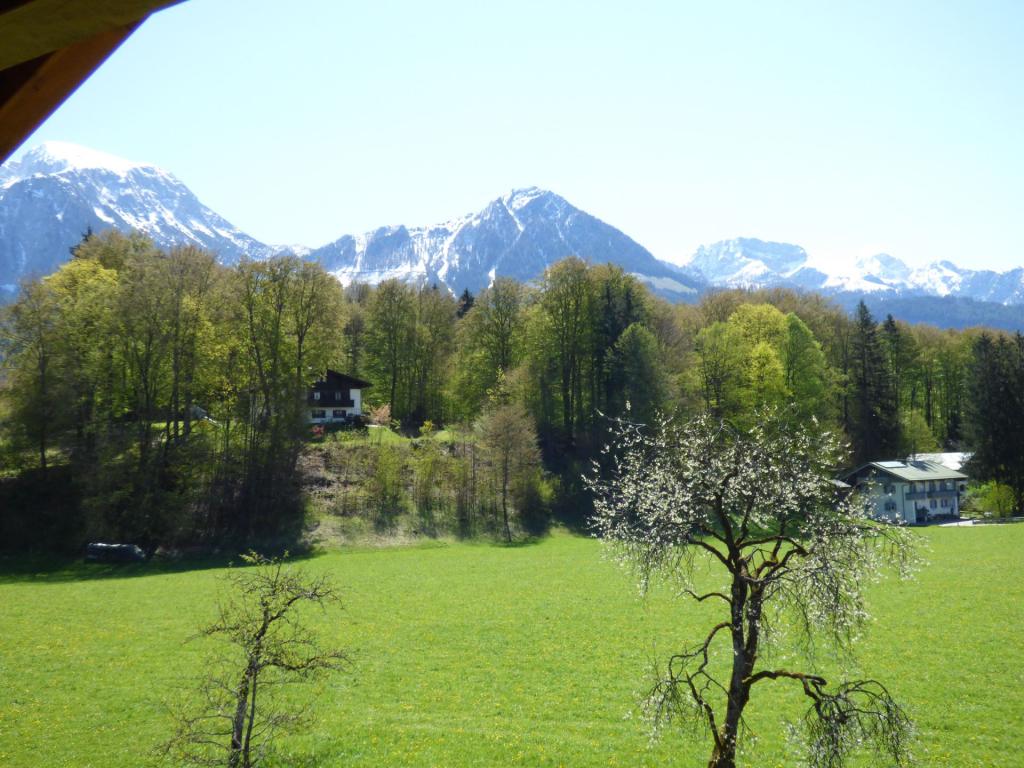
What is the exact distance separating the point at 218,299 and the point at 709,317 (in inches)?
1894

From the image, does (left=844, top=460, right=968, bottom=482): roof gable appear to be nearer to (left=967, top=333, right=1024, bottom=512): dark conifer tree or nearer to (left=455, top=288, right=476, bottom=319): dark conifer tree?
(left=967, top=333, right=1024, bottom=512): dark conifer tree

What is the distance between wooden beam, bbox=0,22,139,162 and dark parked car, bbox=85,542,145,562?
42249mm

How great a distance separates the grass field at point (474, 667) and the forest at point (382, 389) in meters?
7.38

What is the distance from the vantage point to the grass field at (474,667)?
15.3m

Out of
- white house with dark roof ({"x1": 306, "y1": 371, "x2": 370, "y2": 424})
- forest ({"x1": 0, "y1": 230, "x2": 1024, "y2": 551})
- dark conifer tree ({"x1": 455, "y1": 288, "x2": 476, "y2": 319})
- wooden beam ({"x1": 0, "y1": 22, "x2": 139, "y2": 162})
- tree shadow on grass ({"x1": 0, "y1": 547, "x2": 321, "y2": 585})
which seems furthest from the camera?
dark conifer tree ({"x1": 455, "y1": 288, "x2": 476, "y2": 319})

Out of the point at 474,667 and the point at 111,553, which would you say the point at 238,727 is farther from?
the point at 111,553

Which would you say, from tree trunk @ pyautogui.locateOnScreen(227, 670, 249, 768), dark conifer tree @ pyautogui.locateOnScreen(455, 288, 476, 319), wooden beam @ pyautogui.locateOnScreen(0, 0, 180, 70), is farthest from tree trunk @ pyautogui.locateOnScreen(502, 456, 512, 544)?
wooden beam @ pyautogui.locateOnScreen(0, 0, 180, 70)

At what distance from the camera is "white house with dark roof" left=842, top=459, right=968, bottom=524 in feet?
204

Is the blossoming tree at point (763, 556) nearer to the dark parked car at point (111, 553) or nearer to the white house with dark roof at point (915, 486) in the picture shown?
the dark parked car at point (111, 553)

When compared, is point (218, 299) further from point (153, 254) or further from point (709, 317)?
point (709, 317)

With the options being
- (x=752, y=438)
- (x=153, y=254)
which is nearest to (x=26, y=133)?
(x=752, y=438)

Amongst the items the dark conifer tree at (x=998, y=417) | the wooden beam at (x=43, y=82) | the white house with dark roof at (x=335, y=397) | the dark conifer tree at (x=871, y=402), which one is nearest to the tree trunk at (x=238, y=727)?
the wooden beam at (x=43, y=82)

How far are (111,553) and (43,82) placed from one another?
4276 cm

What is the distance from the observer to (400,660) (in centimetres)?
2134
